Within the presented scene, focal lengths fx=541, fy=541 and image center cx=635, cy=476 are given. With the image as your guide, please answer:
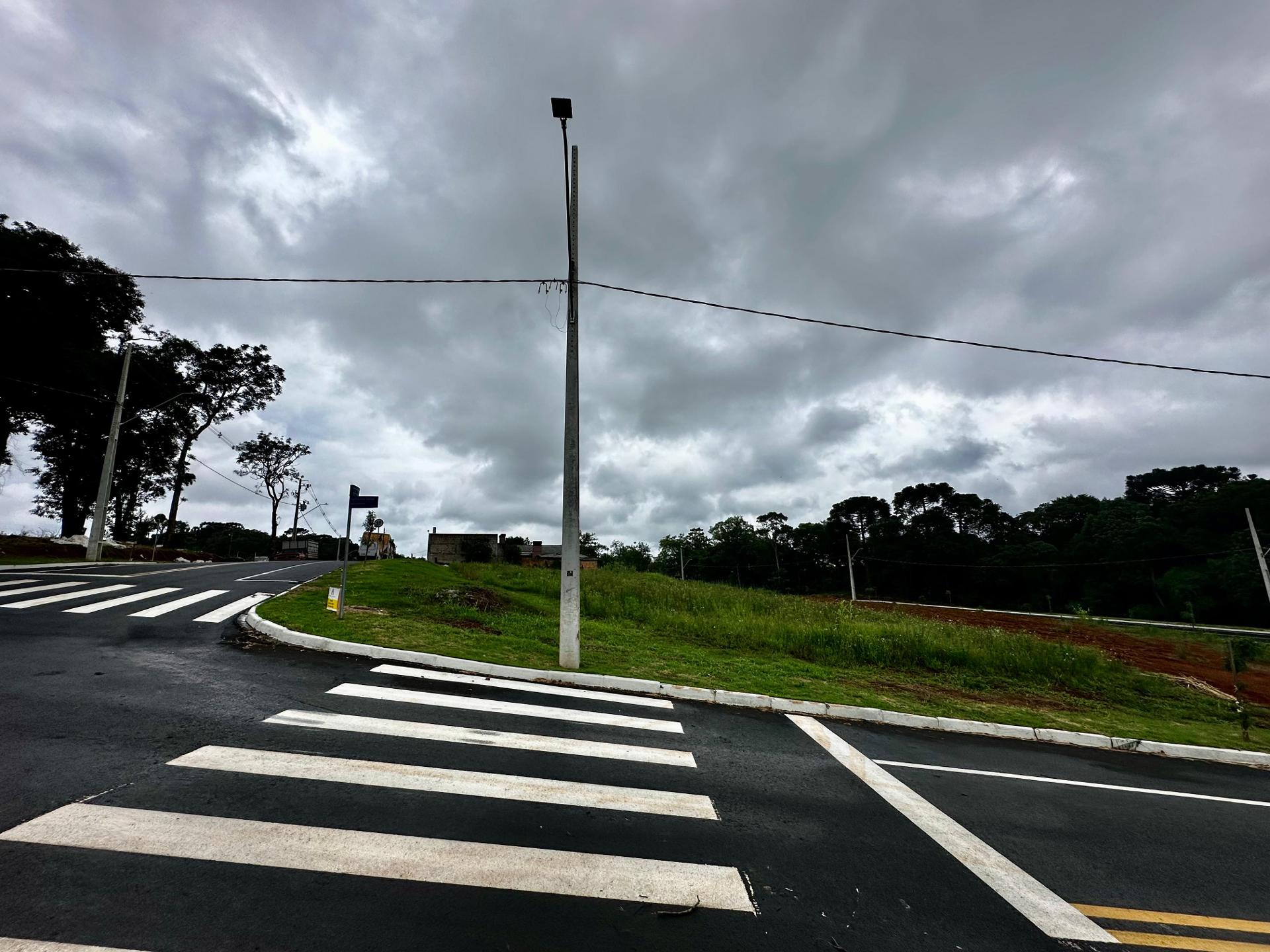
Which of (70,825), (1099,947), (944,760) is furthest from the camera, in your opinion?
(944,760)

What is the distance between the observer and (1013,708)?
31.6 feet

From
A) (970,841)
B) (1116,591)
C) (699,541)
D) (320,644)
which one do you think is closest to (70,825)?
(320,644)

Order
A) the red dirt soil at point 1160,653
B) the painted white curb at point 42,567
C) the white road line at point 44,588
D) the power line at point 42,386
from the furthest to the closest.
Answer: the power line at point 42,386 < the red dirt soil at point 1160,653 < the painted white curb at point 42,567 < the white road line at point 44,588

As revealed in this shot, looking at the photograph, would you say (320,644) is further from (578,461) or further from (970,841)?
(970,841)

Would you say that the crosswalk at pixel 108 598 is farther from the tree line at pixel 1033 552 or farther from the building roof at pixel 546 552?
the building roof at pixel 546 552

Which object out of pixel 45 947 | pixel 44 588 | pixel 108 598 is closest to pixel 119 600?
pixel 108 598

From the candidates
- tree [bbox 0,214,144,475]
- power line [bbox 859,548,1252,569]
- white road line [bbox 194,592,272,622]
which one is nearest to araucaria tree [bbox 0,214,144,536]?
tree [bbox 0,214,144,475]

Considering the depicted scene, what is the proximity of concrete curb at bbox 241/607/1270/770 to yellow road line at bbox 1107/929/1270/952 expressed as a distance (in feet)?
15.2

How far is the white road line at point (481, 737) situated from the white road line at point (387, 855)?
1685 mm

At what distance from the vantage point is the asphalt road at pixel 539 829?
2652mm

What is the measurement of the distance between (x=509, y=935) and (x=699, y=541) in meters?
114

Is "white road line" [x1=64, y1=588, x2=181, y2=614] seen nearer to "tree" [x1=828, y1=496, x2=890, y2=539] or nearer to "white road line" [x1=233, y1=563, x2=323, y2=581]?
"white road line" [x1=233, y1=563, x2=323, y2=581]

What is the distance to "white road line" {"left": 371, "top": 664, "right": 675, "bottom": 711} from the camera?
7.15 metres

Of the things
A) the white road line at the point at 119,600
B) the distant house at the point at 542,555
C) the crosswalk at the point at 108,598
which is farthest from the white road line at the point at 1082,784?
the distant house at the point at 542,555
